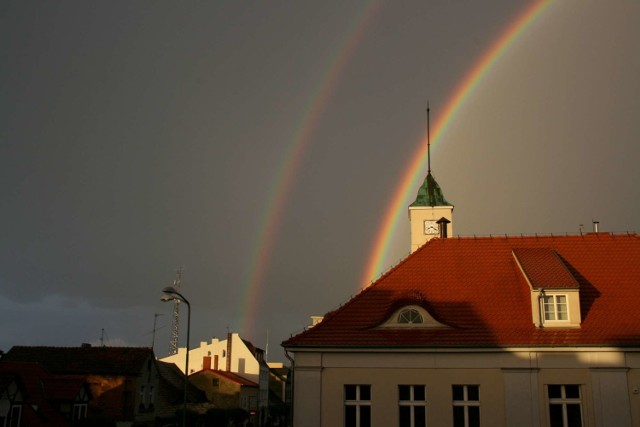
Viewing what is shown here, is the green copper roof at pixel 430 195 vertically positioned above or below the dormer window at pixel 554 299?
above

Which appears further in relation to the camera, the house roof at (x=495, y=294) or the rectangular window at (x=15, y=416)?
the rectangular window at (x=15, y=416)

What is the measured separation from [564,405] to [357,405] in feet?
25.9

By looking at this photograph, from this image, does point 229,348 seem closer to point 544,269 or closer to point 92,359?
point 92,359

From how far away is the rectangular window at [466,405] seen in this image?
2577 cm

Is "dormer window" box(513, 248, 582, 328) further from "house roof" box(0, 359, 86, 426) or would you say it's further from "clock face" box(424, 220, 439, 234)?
"clock face" box(424, 220, 439, 234)

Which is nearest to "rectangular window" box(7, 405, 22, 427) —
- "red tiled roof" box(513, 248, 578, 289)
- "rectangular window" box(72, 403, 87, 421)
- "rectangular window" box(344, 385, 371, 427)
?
"rectangular window" box(72, 403, 87, 421)

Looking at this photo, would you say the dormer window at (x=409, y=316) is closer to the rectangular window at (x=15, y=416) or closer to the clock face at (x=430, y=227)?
the rectangular window at (x=15, y=416)

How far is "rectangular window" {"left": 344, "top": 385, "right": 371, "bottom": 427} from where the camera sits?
2642 centimetres

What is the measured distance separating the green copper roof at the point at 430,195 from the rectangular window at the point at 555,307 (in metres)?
37.7

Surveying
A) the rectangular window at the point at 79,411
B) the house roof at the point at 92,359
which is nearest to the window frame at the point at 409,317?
the rectangular window at the point at 79,411

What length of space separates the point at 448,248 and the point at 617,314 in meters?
7.91

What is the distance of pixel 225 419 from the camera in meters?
54.9

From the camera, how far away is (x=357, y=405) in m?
26.6

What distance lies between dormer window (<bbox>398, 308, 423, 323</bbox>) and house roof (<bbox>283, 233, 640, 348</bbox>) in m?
0.30
